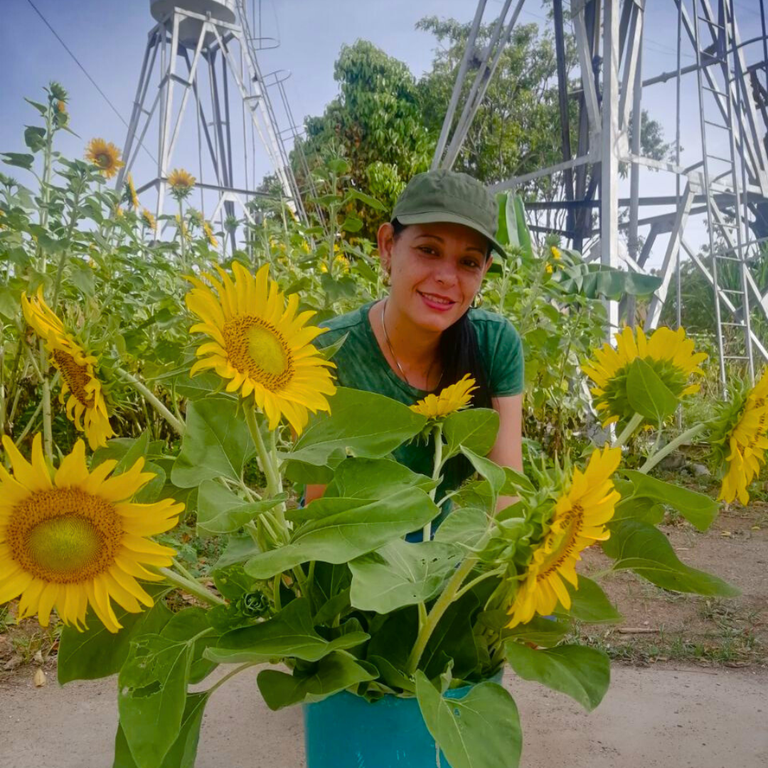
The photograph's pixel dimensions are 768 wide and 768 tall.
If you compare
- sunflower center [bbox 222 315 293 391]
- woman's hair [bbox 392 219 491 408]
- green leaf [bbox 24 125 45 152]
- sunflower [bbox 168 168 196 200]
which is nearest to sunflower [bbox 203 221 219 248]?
sunflower [bbox 168 168 196 200]

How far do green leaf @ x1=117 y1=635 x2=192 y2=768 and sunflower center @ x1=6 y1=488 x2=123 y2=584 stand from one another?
0.10 meters

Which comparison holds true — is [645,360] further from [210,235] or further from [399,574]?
[210,235]

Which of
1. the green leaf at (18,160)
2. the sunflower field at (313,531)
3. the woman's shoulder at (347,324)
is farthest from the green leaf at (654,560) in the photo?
the green leaf at (18,160)

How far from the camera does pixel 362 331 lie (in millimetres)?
1237

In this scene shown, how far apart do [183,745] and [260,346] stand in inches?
12.7

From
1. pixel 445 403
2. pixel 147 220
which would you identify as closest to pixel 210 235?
pixel 147 220

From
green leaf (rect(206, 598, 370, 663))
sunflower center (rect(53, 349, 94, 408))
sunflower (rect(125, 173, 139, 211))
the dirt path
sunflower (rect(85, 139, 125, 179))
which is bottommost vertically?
the dirt path

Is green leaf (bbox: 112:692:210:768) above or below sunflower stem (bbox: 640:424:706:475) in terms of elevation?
below

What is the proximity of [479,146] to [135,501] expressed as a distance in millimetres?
11098

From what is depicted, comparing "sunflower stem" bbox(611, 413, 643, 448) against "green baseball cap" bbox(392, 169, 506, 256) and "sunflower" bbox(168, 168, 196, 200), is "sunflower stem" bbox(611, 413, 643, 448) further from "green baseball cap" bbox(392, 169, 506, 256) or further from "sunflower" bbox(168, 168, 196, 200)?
"sunflower" bbox(168, 168, 196, 200)

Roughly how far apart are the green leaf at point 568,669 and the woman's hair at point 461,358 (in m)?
0.59

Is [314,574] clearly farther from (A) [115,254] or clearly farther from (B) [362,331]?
(A) [115,254]

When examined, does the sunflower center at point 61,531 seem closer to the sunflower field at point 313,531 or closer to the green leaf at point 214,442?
the sunflower field at point 313,531

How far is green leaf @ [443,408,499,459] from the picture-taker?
2.19 feet
